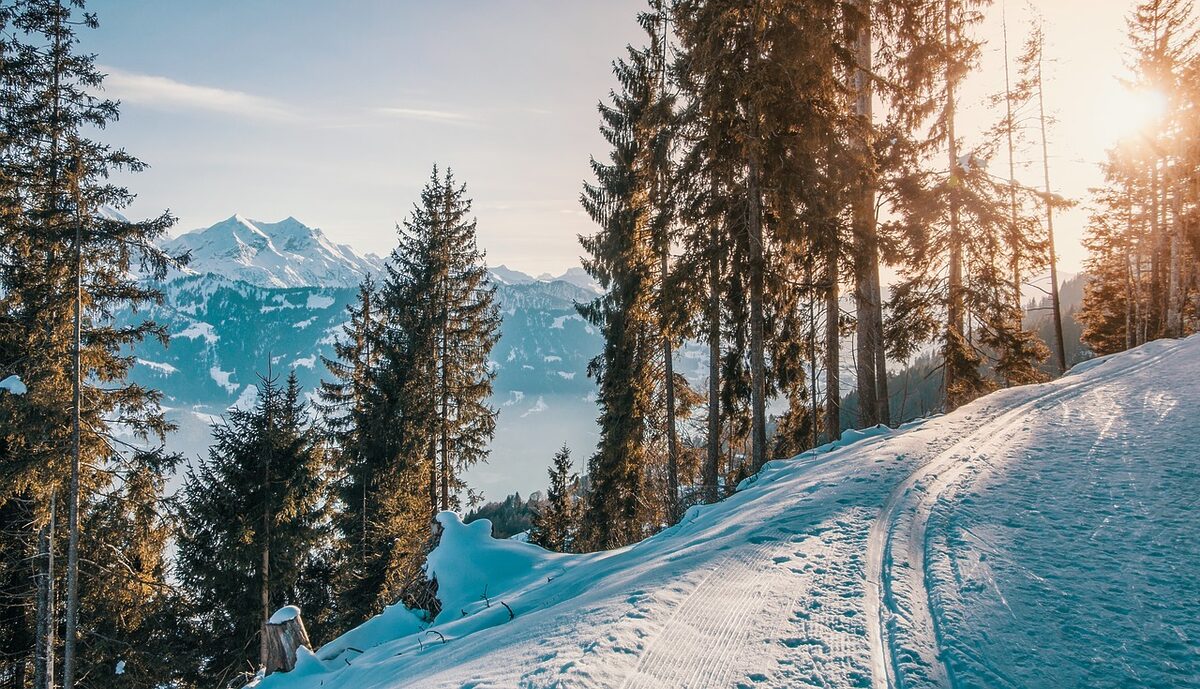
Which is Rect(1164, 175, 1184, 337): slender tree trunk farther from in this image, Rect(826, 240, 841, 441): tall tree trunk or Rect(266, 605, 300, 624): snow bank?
Rect(266, 605, 300, 624): snow bank

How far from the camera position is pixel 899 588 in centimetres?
305

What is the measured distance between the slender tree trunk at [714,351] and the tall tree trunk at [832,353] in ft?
7.10

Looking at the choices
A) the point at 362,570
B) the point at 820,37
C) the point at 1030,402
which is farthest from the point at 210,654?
the point at 820,37

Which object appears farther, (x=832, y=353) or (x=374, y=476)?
(x=374, y=476)

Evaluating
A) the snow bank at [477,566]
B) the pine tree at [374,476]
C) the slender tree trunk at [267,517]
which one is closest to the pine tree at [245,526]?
the slender tree trunk at [267,517]

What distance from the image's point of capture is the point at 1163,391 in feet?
22.4

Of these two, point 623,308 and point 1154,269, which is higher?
point 1154,269

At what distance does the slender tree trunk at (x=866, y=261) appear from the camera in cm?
1018

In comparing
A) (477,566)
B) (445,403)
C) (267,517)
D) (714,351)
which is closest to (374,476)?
(445,403)

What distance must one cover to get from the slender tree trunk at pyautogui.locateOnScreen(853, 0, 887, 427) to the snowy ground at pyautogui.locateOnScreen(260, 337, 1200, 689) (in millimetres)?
4405

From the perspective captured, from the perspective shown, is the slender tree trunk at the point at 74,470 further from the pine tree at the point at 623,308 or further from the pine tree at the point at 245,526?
the pine tree at the point at 623,308

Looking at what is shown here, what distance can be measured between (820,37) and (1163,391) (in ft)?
24.1

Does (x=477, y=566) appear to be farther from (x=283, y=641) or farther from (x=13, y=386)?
(x=13, y=386)

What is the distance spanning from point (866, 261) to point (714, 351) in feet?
15.2
